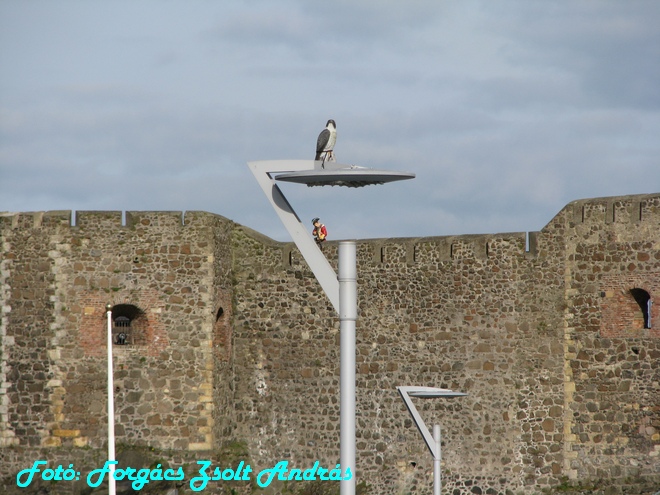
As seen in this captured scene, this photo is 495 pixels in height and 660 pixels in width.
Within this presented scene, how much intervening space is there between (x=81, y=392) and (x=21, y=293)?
6.90ft

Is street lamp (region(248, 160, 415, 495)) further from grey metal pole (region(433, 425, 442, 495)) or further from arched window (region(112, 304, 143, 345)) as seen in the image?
arched window (region(112, 304, 143, 345))

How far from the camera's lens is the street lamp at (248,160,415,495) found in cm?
976

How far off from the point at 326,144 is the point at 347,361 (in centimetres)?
211

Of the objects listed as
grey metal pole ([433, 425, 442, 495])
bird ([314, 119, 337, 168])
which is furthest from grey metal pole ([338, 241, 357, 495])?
grey metal pole ([433, 425, 442, 495])

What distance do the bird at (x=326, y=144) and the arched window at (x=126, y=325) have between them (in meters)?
11.1

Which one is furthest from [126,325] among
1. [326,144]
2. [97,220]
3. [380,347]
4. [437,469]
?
[326,144]

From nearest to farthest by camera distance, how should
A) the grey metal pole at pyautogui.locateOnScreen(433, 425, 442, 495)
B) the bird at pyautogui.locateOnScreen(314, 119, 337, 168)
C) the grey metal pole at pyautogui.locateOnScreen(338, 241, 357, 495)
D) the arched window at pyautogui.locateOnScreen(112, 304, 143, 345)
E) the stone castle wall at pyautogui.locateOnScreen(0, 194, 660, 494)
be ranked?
the grey metal pole at pyautogui.locateOnScreen(338, 241, 357, 495) < the bird at pyautogui.locateOnScreen(314, 119, 337, 168) < the grey metal pole at pyautogui.locateOnScreen(433, 425, 442, 495) < the stone castle wall at pyautogui.locateOnScreen(0, 194, 660, 494) < the arched window at pyautogui.locateOnScreen(112, 304, 143, 345)

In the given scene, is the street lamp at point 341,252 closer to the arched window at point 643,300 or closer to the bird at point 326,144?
the bird at point 326,144

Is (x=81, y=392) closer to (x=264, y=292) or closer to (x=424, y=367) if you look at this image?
(x=264, y=292)

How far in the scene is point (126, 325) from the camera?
21.5m

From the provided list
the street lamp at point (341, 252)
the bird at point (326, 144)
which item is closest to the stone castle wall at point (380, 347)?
the bird at point (326, 144)

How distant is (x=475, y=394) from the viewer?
2109 centimetres

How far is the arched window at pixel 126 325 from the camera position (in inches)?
840

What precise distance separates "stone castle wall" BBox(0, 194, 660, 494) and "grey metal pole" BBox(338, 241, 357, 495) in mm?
10939
